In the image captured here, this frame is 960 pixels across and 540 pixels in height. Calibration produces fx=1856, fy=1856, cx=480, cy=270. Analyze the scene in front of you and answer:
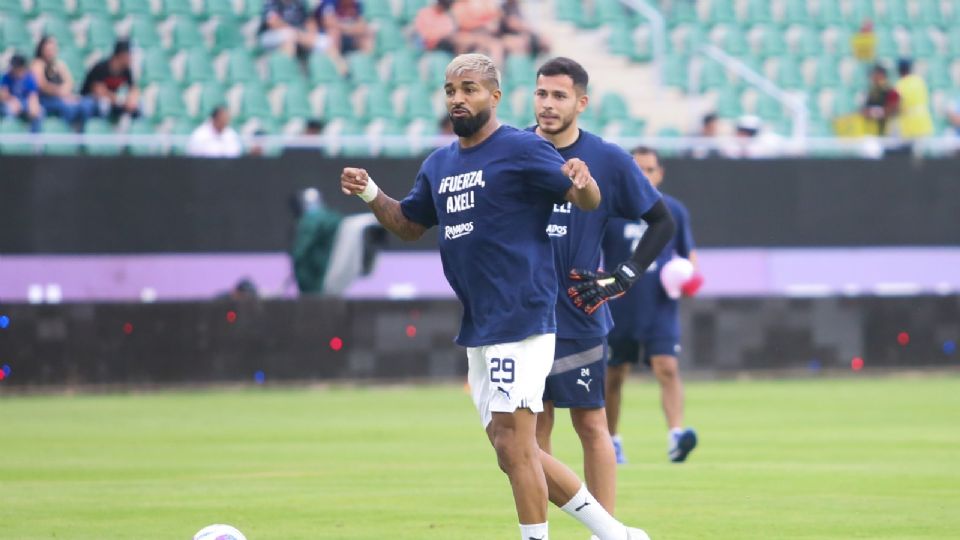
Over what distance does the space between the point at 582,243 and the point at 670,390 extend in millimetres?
5087

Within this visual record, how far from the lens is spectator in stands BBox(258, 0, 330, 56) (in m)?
26.5

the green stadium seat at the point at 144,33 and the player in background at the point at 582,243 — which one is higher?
the green stadium seat at the point at 144,33

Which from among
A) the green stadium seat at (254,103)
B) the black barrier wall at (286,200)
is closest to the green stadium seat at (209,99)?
the green stadium seat at (254,103)

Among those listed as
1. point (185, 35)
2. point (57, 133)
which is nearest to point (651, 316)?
point (57, 133)

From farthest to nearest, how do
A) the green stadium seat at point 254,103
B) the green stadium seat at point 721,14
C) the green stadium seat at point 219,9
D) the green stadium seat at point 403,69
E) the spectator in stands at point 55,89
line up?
the green stadium seat at point 721,14
the green stadium seat at point 403,69
the green stadium seat at point 219,9
the green stadium seat at point 254,103
the spectator in stands at point 55,89

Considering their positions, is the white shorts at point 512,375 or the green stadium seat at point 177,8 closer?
the white shorts at point 512,375

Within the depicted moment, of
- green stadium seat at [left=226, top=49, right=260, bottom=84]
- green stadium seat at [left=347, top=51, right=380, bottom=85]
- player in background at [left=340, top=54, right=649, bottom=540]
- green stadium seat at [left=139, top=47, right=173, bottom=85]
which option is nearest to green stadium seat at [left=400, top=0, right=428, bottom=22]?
green stadium seat at [left=347, top=51, right=380, bottom=85]

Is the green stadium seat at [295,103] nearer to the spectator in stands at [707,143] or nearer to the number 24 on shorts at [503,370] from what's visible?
the spectator in stands at [707,143]

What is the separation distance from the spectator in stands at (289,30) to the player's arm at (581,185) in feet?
60.8

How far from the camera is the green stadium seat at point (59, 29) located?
25.0m

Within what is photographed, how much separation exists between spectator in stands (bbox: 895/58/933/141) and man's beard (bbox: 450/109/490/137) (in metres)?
21.1

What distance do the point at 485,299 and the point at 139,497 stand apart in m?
4.40

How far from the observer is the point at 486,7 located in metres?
27.6

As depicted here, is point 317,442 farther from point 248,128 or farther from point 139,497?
point 248,128
